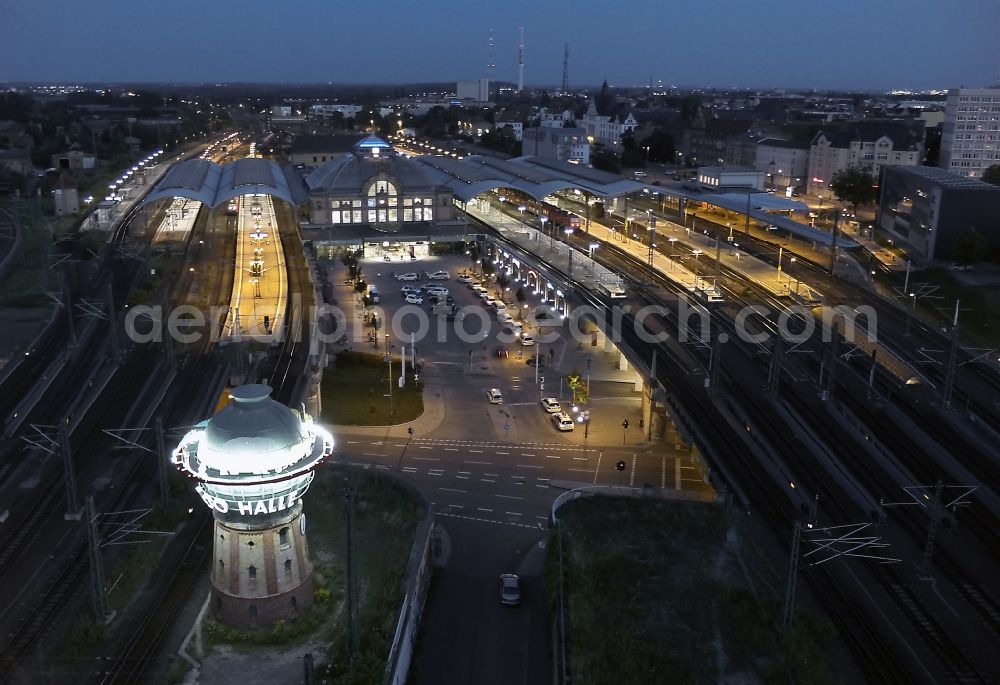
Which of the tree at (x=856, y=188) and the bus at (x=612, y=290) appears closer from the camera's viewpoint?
the bus at (x=612, y=290)

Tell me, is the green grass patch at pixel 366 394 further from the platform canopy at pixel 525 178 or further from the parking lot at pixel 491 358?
the platform canopy at pixel 525 178

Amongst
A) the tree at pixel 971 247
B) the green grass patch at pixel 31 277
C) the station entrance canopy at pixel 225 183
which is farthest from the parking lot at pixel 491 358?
the tree at pixel 971 247

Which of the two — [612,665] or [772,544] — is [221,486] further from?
[772,544]

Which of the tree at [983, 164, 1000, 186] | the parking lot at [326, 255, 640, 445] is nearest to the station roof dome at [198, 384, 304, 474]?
the parking lot at [326, 255, 640, 445]

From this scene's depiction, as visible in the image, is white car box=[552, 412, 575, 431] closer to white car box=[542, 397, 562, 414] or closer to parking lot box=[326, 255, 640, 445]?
parking lot box=[326, 255, 640, 445]

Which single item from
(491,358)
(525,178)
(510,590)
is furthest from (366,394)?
(525,178)

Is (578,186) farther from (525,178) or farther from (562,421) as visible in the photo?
(562,421)
